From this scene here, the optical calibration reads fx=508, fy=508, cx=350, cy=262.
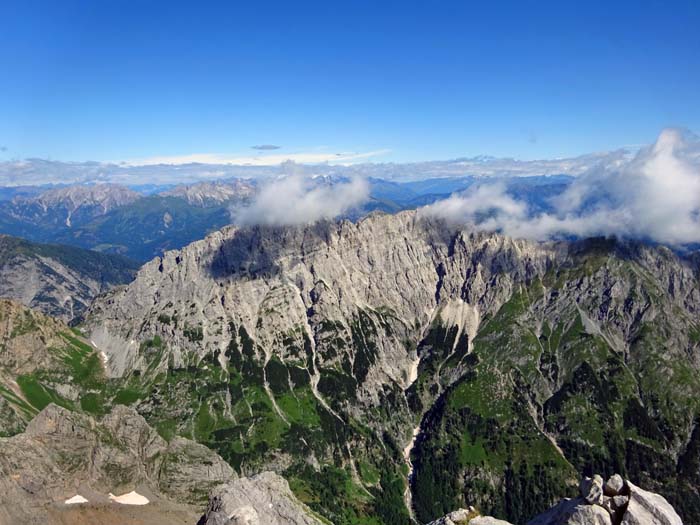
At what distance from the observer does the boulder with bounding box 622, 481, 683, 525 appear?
4666 cm

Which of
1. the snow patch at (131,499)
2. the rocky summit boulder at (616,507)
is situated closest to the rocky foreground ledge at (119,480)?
the snow patch at (131,499)

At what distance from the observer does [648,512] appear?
47.6 metres

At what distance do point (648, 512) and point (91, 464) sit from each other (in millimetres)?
155134

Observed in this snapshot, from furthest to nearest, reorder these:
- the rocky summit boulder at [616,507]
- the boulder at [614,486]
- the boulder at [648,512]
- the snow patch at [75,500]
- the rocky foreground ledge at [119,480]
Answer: the snow patch at [75,500], the rocky foreground ledge at [119,480], the boulder at [614,486], the rocky summit boulder at [616,507], the boulder at [648,512]

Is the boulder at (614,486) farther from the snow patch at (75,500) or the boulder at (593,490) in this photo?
the snow patch at (75,500)

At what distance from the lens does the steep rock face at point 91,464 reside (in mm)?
134875

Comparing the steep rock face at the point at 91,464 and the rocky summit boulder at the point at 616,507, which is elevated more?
the rocky summit boulder at the point at 616,507

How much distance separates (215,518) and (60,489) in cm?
8865

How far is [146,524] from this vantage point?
14038 centimetres

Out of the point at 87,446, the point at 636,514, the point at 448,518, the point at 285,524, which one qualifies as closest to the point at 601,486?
the point at 636,514

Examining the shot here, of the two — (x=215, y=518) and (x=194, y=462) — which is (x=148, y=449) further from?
(x=215, y=518)

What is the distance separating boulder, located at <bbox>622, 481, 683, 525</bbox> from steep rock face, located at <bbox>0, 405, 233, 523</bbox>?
460 ft

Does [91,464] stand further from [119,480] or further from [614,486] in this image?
[614,486]

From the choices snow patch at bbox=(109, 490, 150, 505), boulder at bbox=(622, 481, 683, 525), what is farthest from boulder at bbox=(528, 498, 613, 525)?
snow patch at bbox=(109, 490, 150, 505)
